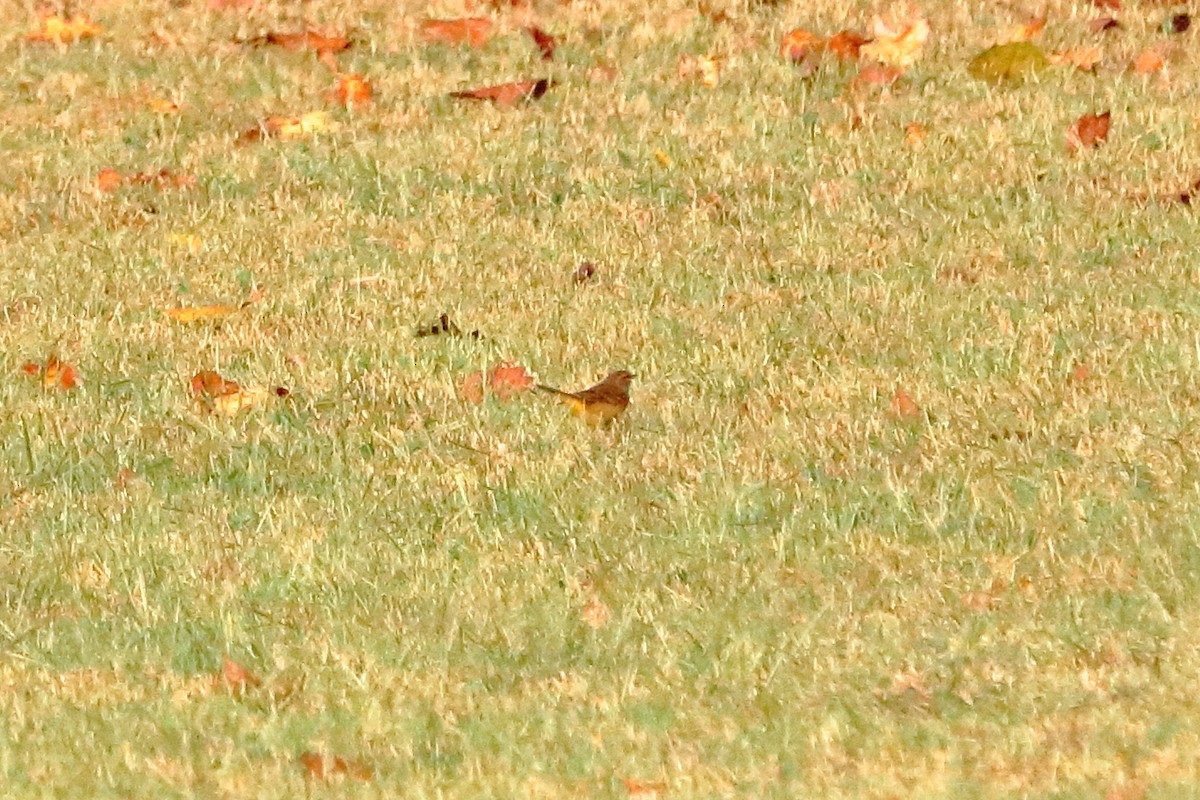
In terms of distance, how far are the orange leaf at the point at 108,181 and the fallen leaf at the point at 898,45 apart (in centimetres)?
271

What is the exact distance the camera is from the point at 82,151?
27.8 ft

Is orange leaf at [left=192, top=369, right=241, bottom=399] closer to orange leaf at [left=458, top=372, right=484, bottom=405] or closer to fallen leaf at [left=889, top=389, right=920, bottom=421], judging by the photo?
orange leaf at [left=458, top=372, right=484, bottom=405]

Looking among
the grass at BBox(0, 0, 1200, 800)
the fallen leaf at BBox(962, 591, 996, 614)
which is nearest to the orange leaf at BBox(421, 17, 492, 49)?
the grass at BBox(0, 0, 1200, 800)

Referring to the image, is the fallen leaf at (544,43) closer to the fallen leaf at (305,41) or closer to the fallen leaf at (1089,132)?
the fallen leaf at (305,41)

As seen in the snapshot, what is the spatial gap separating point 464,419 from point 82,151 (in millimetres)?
3069

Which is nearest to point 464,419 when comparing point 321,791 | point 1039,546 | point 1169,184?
point 1039,546

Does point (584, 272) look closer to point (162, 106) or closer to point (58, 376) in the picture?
point (58, 376)

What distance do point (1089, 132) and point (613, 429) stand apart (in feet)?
9.38

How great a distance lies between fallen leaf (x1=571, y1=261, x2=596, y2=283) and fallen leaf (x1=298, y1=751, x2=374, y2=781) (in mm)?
3289

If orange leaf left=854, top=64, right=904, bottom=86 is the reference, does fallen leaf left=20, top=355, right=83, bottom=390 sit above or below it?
below

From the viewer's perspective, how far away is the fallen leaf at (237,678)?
427 cm

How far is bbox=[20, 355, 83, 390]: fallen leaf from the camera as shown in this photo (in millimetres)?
6270

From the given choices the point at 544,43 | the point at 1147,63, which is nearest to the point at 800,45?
the point at 544,43

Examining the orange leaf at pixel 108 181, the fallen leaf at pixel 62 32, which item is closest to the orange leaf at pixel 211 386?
the orange leaf at pixel 108 181
